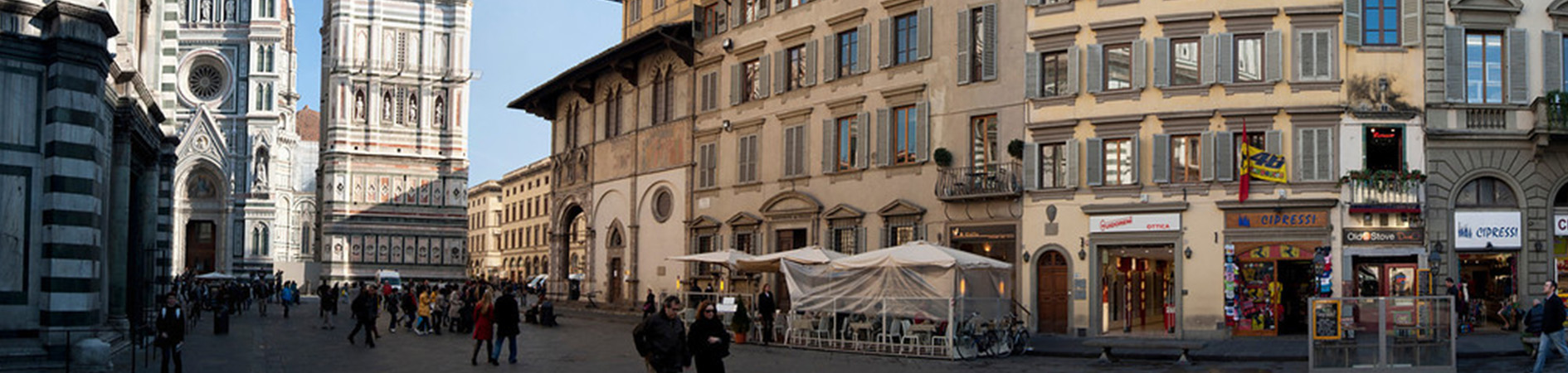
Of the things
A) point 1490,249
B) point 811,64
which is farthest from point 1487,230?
point 811,64

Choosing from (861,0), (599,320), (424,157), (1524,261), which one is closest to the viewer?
(1524,261)

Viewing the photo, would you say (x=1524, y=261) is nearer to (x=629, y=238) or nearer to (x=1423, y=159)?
(x=1423, y=159)

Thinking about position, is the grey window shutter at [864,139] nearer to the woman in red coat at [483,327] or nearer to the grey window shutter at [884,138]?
the grey window shutter at [884,138]

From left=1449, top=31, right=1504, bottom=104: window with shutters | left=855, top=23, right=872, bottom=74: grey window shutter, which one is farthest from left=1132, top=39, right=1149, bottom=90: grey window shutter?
left=855, top=23, right=872, bottom=74: grey window shutter

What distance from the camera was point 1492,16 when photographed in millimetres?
27906

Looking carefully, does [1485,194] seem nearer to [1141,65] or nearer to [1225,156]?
[1225,156]

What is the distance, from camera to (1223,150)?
Answer: 28.8 metres

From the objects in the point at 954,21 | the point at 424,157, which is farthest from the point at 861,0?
the point at 424,157

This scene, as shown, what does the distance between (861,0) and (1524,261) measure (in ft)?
54.7

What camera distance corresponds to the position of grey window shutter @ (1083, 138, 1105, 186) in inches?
1188

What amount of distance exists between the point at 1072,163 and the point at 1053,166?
25.4 inches

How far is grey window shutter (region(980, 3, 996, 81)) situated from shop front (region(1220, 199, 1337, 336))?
6292 millimetres

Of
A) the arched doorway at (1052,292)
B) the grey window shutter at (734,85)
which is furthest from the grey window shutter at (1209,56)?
the grey window shutter at (734,85)

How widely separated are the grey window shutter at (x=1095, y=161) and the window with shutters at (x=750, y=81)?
13002 millimetres
